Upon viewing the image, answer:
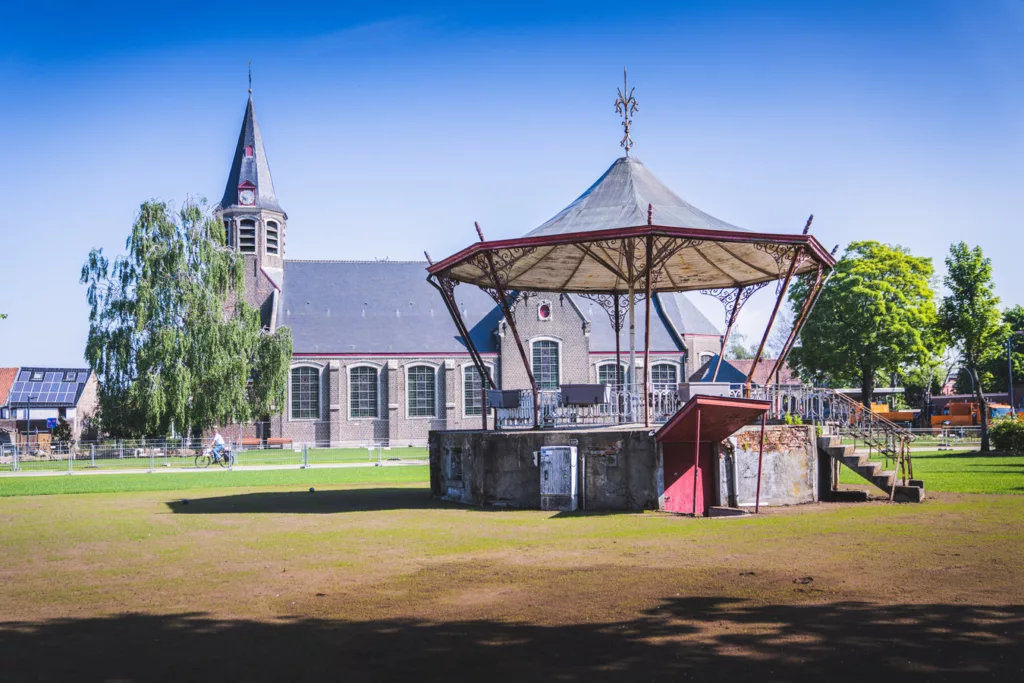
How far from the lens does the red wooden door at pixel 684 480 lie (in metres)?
16.2

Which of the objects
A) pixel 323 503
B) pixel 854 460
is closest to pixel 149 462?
pixel 323 503

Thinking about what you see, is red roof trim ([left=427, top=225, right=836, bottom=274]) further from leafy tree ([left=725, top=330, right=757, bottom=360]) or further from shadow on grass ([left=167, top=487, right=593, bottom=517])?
leafy tree ([left=725, top=330, right=757, bottom=360])

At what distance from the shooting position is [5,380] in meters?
64.3

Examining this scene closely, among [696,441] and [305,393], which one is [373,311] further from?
[696,441]

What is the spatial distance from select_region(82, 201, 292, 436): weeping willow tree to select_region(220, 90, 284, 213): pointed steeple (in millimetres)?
12278

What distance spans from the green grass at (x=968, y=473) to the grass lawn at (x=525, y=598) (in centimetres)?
427

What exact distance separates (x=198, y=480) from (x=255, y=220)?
31331 millimetres

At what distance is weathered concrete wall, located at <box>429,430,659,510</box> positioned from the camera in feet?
53.4

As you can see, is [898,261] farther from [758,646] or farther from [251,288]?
[758,646]

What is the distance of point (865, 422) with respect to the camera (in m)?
18.6

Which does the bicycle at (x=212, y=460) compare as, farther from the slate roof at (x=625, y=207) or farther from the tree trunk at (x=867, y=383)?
the tree trunk at (x=867, y=383)

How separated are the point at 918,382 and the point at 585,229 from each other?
192ft

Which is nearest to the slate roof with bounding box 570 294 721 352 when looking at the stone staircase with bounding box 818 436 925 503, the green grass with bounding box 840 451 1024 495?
the green grass with bounding box 840 451 1024 495

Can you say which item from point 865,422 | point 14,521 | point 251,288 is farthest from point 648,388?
point 251,288
